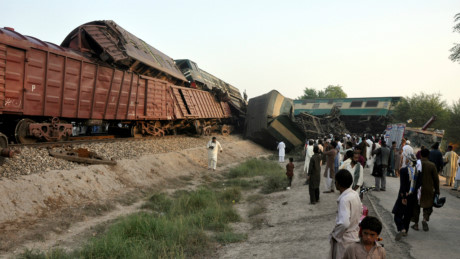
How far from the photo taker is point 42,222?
6.00 meters

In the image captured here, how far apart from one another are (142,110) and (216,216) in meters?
8.69

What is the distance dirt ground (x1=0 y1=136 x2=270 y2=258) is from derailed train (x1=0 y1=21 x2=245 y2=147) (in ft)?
6.21

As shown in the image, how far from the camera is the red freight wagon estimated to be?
342 inches

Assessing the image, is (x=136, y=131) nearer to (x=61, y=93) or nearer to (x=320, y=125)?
(x=61, y=93)

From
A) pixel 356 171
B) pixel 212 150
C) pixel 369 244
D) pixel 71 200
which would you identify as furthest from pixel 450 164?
pixel 71 200

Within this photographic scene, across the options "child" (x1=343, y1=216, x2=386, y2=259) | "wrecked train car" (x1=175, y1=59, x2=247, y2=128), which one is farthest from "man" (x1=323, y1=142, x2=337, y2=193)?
"wrecked train car" (x1=175, y1=59, x2=247, y2=128)

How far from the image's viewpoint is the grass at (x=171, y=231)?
195 inches

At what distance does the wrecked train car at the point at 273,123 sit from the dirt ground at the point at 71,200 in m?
11.4

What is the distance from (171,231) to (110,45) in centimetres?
919

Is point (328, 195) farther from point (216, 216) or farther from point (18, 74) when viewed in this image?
point (18, 74)

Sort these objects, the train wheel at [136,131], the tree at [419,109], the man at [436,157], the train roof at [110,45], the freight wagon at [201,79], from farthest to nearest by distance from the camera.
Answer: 1. the tree at [419,109]
2. the freight wagon at [201,79]
3. the train wheel at [136,131]
4. the train roof at [110,45]
5. the man at [436,157]

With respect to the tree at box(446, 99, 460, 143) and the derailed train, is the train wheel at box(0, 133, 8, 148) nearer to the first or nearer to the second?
the derailed train

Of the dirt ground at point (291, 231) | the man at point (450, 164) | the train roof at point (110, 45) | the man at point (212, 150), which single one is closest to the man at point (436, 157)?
the dirt ground at point (291, 231)

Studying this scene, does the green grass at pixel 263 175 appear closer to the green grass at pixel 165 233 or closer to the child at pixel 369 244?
the green grass at pixel 165 233
